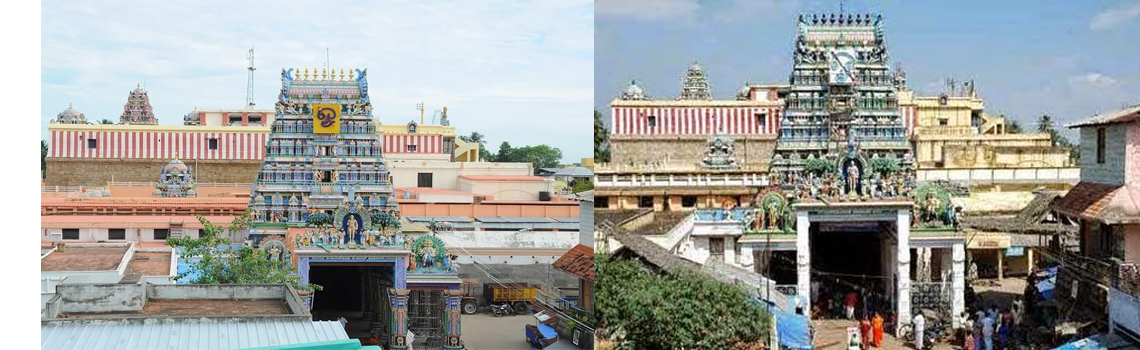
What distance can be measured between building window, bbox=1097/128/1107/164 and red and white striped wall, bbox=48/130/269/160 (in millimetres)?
11394

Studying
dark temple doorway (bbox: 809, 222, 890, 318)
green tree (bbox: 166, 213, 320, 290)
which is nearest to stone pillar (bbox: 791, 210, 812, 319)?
dark temple doorway (bbox: 809, 222, 890, 318)

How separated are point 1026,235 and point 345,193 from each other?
5.29 metres

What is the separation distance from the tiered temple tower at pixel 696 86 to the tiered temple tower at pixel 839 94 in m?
0.98

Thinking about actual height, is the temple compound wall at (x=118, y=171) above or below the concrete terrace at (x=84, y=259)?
above

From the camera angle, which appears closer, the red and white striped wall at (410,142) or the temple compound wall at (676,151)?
the temple compound wall at (676,151)

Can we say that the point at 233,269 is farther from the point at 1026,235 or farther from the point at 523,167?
the point at 523,167

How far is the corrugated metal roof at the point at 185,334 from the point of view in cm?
499

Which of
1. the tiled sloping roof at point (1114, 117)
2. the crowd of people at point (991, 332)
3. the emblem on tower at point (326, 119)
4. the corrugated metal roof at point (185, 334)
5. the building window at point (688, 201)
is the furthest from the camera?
the emblem on tower at point (326, 119)

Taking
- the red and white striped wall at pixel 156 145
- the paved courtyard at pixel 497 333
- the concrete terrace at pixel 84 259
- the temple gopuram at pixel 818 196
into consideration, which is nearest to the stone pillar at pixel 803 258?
the temple gopuram at pixel 818 196

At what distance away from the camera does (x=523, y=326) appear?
12.1m

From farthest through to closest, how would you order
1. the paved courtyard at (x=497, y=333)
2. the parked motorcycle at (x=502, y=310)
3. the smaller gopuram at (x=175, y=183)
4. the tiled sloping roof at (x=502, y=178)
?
the tiled sloping roof at (x=502, y=178) < the smaller gopuram at (x=175, y=183) < the parked motorcycle at (x=502, y=310) < the paved courtyard at (x=497, y=333)

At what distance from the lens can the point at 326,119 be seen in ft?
34.1

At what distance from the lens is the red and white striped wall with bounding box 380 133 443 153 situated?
58.9ft

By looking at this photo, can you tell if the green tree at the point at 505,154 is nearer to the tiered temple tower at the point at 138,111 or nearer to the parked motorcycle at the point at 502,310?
the tiered temple tower at the point at 138,111
